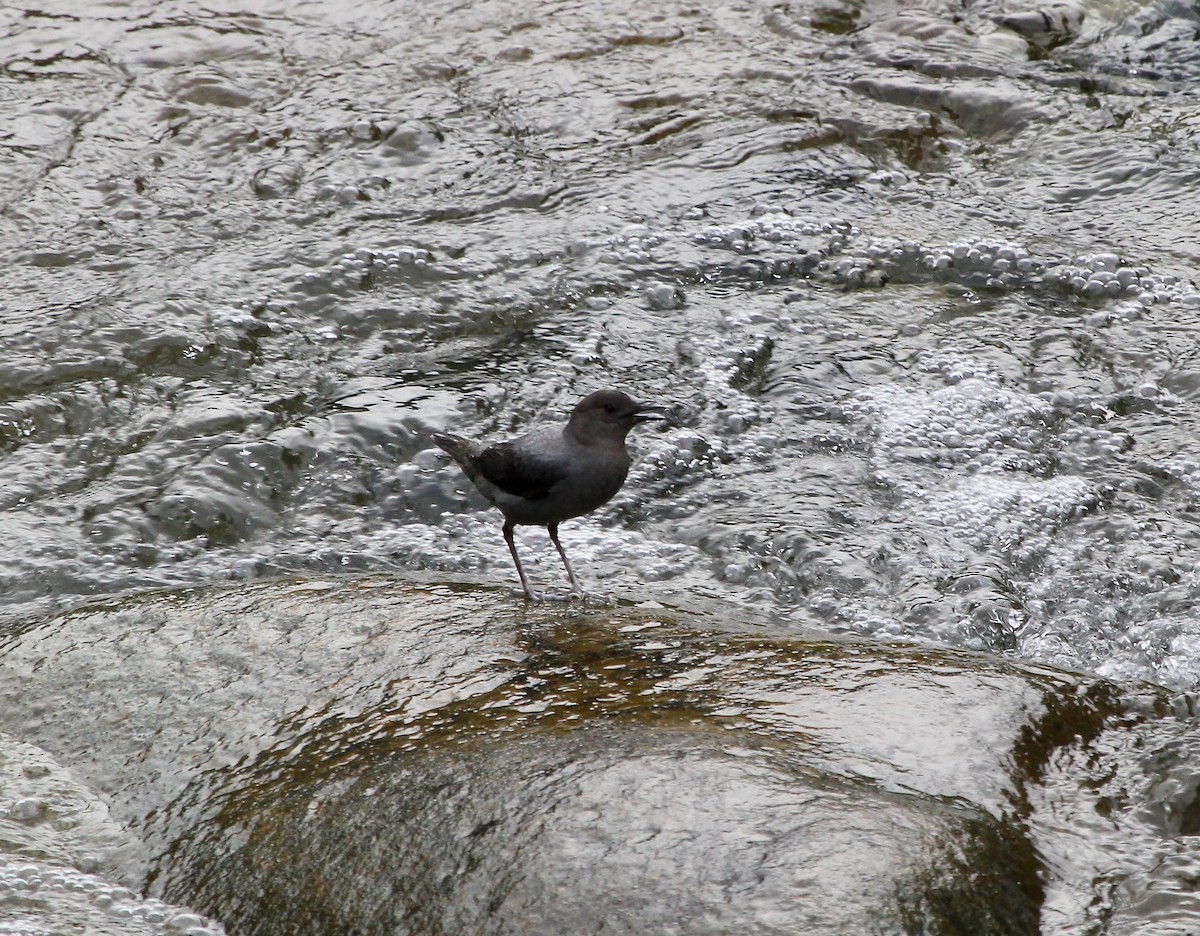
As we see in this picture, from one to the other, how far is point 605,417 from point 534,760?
2.05m

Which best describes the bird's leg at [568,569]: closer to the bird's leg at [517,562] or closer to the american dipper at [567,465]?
the american dipper at [567,465]

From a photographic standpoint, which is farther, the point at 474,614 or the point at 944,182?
the point at 944,182

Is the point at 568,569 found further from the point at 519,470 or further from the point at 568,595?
the point at 519,470

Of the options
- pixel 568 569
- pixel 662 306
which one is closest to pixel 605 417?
pixel 568 569

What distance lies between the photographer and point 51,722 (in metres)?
4.30

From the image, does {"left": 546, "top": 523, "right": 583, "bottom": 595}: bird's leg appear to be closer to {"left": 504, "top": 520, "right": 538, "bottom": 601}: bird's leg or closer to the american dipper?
the american dipper

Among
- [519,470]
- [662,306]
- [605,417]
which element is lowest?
[662,306]

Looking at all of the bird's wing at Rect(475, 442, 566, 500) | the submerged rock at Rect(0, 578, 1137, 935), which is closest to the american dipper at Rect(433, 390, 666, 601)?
the bird's wing at Rect(475, 442, 566, 500)

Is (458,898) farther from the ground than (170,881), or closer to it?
farther from the ground

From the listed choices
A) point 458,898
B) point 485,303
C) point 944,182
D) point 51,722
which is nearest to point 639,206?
point 485,303

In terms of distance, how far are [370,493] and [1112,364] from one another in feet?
13.0

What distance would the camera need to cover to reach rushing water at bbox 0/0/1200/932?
5848mm

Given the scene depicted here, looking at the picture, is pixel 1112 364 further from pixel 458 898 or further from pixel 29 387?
pixel 29 387

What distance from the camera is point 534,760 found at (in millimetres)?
3605
